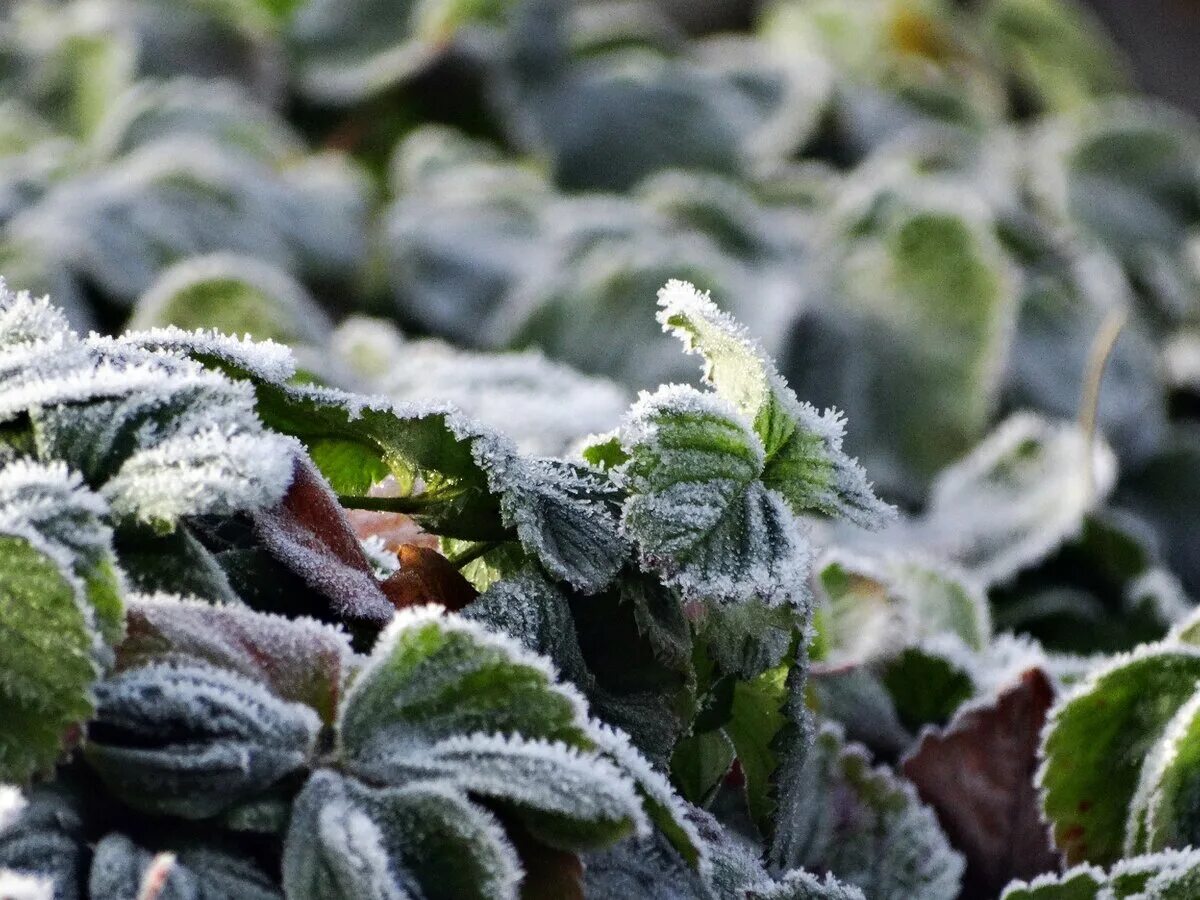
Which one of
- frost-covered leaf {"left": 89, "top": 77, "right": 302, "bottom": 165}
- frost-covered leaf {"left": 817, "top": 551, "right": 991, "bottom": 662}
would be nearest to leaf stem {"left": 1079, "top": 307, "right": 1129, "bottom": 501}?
frost-covered leaf {"left": 817, "top": 551, "right": 991, "bottom": 662}

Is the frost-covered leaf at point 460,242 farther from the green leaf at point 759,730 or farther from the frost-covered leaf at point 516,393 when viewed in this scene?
the green leaf at point 759,730

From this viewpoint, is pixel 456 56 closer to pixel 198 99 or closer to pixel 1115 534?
pixel 198 99

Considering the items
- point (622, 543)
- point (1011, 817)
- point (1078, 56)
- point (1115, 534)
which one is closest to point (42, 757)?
point (622, 543)

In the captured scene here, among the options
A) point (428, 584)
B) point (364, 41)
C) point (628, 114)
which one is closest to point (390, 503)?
point (428, 584)

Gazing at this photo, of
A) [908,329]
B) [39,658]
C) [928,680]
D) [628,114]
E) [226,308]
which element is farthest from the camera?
[628,114]

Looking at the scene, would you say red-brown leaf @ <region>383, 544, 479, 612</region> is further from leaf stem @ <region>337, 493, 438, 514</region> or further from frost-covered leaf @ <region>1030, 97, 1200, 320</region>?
frost-covered leaf @ <region>1030, 97, 1200, 320</region>

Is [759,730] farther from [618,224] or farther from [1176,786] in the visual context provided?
[618,224]
